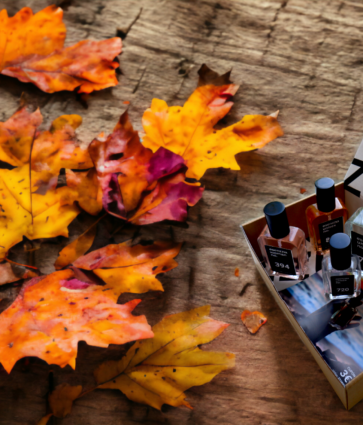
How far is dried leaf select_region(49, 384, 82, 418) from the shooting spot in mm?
655

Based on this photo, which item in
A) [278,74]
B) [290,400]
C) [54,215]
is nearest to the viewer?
[290,400]

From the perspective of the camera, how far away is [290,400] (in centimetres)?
63

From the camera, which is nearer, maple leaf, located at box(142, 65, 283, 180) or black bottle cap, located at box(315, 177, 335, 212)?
black bottle cap, located at box(315, 177, 335, 212)

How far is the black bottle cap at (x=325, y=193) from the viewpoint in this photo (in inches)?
24.5

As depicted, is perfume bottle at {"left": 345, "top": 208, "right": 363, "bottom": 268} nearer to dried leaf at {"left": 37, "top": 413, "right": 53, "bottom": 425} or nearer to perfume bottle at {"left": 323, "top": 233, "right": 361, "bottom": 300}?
perfume bottle at {"left": 323, "top": 233, "right": 361, "bottom": 300}

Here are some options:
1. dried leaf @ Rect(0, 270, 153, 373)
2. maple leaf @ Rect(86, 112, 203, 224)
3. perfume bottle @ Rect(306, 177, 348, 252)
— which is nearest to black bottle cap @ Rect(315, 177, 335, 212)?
perfume bottle @ Rect(306, 177, 348, 252)

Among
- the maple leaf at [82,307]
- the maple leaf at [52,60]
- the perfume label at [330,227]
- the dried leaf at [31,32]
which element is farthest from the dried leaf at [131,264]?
the dried leaf at [31,32]

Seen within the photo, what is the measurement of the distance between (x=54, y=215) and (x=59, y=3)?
0.62m

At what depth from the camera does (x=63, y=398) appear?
0.66 m

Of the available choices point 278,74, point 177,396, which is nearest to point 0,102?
point 278,74

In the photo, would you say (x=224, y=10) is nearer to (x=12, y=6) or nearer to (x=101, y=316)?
(x=12, y=6)

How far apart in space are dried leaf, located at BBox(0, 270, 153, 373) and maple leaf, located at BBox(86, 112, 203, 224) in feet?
0.53

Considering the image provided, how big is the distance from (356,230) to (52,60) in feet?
2.40

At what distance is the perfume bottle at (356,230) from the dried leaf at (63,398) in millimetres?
508
